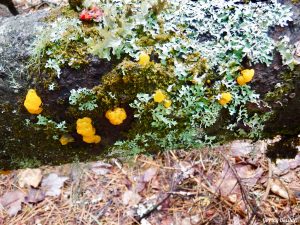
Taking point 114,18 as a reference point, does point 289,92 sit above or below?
below

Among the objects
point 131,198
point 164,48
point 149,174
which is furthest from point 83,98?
point 149,174

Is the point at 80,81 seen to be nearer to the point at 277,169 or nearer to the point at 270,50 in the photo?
the point at 270,50

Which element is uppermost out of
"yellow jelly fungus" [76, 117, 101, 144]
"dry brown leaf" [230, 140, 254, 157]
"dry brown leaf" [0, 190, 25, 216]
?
"yellow jelly fungus" [76, 117, 101, 144]

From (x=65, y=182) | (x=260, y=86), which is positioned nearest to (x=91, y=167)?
(x=65, y=182)

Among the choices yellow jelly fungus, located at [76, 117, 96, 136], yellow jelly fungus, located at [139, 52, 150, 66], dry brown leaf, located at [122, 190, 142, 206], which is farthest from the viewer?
dry brown leaf, located at [122, 190, 142, 206]

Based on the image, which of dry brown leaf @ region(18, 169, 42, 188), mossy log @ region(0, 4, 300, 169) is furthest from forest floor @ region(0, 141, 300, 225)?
mossy log @ region(0, 4, 300, 169)

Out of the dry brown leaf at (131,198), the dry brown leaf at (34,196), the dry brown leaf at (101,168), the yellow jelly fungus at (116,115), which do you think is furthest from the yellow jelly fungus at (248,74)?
the dry brown leaf at (34,196)

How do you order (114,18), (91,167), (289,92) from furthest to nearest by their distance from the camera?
(91,167) → (289,92) → (114,18)

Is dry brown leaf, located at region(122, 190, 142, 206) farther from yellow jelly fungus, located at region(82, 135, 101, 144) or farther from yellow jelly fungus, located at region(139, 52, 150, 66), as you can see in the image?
yellow jelly fungus, located at region(139, 52, 150, 66)
